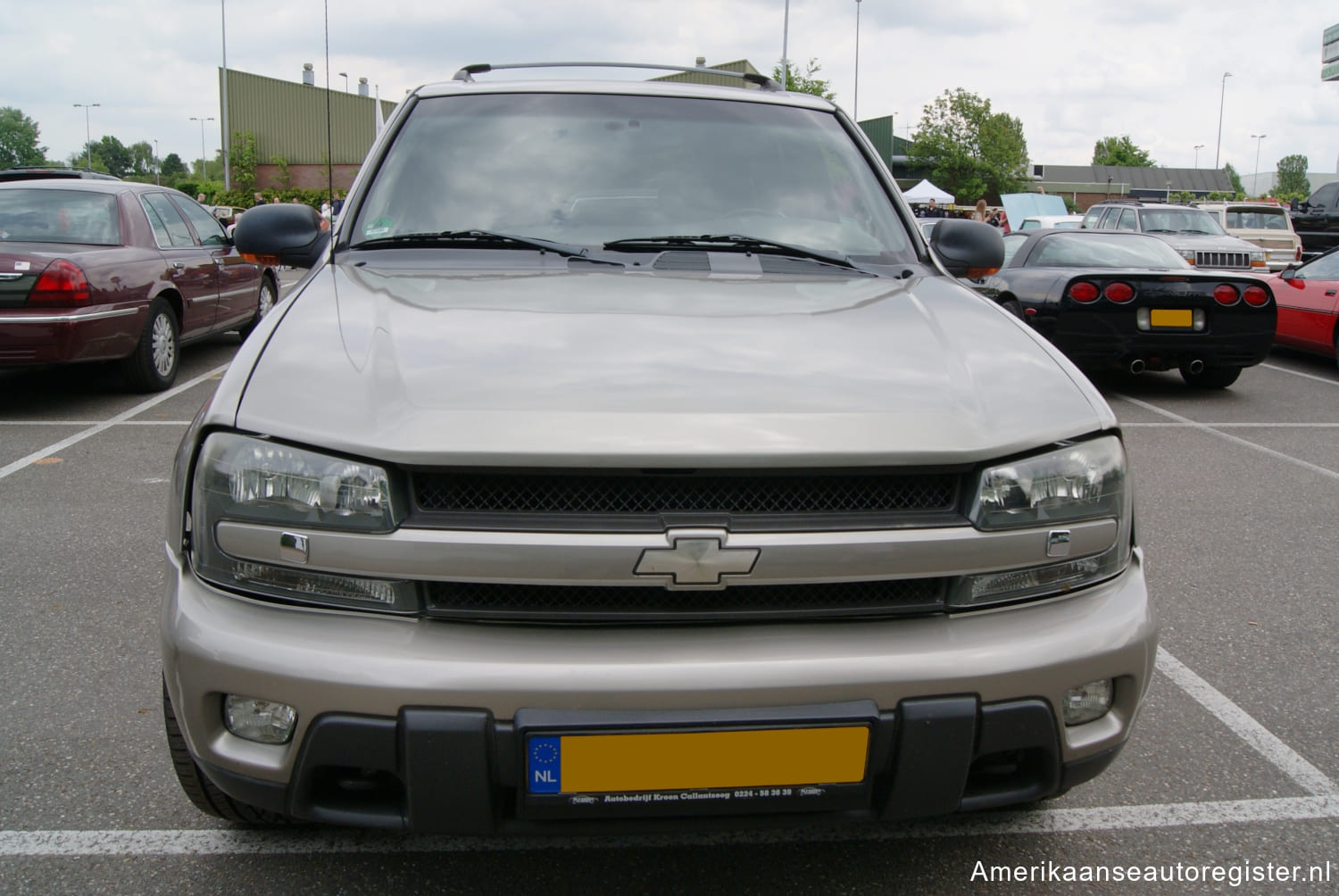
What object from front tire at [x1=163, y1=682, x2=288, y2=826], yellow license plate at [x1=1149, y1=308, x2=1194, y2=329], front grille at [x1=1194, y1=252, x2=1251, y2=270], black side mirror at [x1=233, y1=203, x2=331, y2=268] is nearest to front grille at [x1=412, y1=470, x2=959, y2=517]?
front tire at [x1=163, y1=682, x2=288, y2=826]

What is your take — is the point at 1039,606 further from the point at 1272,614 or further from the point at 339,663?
the point at 1272,614

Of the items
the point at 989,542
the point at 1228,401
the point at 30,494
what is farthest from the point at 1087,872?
the point at 1228,401

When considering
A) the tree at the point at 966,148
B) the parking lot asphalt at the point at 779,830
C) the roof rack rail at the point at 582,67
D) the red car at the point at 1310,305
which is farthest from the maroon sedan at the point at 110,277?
the tree at the point at 966,148

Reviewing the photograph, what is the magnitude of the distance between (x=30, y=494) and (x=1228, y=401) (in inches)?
316

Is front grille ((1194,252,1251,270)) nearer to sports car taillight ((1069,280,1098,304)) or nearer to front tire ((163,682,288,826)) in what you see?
sports car taillight ((1069,280,1098,304))

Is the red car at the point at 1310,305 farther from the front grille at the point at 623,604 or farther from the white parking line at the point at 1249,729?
the front grille at the point at 623,604

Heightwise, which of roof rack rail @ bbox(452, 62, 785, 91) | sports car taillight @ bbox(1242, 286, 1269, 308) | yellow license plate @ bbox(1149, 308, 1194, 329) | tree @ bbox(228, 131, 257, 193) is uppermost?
tree @ bbox(228, 131, 257, 193)

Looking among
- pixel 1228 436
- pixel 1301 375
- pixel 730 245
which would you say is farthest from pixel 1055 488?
pixel 1301 375

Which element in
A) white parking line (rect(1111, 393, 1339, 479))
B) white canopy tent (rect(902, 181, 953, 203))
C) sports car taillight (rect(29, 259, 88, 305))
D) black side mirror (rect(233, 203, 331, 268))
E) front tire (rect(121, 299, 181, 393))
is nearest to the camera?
black side mirror (rect(233, 203, 331, 268))

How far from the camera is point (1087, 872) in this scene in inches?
86.4

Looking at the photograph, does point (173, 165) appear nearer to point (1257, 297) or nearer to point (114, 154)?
point (114, 154)

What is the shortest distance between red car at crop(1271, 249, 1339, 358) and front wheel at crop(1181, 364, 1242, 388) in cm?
141

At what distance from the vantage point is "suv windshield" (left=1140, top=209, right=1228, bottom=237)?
15.5 metres

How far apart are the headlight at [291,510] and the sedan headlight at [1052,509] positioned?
95 cm
